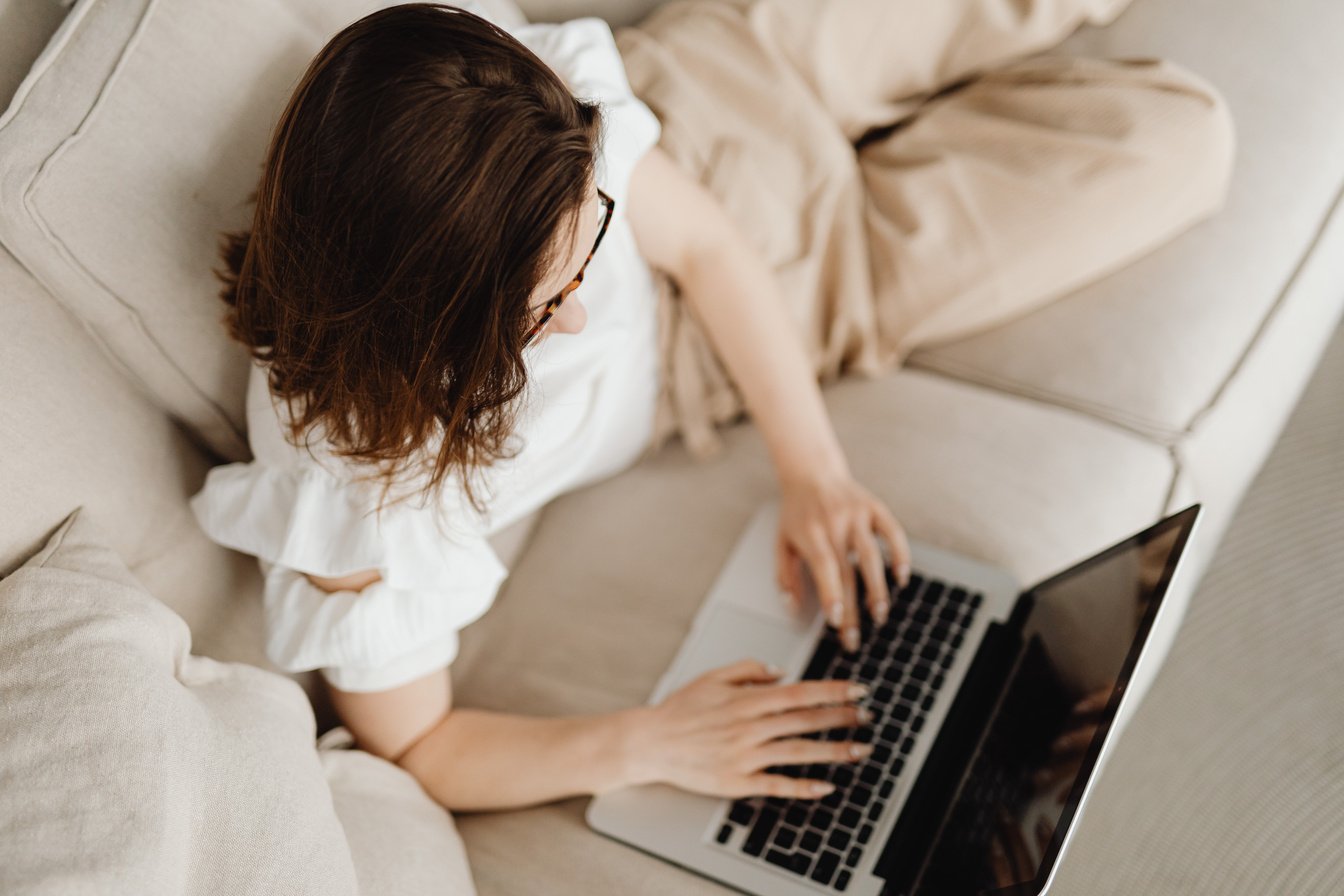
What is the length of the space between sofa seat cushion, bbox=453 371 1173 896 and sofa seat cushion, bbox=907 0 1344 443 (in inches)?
1.6

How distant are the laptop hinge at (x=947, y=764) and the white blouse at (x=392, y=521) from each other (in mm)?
410

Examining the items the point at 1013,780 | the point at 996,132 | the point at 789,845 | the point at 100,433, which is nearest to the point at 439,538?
the point at 100,433

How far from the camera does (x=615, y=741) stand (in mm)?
911

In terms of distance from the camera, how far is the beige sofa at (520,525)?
2.45 ft

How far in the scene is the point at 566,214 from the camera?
0.69 m

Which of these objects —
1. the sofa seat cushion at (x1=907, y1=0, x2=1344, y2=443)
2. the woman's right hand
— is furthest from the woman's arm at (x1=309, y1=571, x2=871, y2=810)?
the sofa seat cushion at (x1=907, y1=0, x2=1344, y2=443)

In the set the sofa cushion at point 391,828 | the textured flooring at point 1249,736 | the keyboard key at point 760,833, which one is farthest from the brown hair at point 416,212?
the textured flooring at point 1249,736

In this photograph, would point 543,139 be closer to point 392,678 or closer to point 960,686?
point 392,678

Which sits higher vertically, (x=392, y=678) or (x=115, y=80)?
(x=115, y=80)

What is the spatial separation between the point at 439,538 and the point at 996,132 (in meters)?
0.82

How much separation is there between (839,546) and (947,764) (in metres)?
0.22

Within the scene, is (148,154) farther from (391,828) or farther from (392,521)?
(391,828)

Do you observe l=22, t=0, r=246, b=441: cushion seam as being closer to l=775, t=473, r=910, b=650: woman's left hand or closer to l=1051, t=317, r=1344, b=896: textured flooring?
l=775, t=473, r=910, b=650: woman's left hand

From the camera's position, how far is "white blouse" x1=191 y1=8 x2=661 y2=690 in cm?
85
